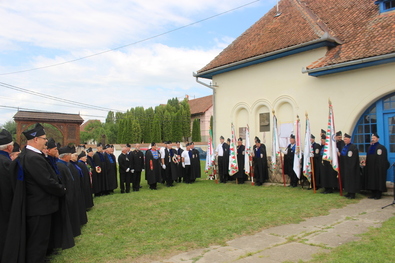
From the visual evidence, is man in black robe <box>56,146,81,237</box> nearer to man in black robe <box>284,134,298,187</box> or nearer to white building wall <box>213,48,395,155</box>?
man in black robe <box>284,134,298,187</box>

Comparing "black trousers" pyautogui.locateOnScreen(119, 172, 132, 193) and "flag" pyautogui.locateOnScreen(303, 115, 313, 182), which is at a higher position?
"flag" pyautogui.locateOnScreen(303, 115, 313, 182)

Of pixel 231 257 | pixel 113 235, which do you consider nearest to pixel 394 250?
pixel 231 257

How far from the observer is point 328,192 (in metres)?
10.8

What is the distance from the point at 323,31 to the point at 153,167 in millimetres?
8535

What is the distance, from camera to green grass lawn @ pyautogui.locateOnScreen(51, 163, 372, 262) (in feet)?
18.4

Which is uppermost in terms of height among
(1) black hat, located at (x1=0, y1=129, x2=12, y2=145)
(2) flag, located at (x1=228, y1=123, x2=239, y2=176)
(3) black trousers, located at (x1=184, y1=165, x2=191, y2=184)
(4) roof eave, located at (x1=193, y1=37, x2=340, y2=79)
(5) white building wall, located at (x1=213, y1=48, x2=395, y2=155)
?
(4) roof eave, located at (x1=193, y1=37, x2=340, y2=79)

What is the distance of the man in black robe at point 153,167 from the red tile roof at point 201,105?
36301 mm

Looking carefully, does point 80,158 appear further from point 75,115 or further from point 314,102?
point 75,115

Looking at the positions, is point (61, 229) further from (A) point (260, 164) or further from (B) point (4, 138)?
(A) point (260, 164)

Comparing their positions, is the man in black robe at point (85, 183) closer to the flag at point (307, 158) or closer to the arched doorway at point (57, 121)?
the flag at point (307, 158)

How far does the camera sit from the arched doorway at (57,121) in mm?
33438

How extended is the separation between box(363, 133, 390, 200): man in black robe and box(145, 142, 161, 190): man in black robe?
7673mm

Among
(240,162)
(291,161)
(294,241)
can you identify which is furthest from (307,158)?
(294,241)

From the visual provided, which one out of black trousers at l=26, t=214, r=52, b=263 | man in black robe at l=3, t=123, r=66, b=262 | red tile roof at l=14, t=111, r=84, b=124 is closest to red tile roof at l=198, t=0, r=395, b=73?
man in black robe at l=3, t=123, r=66, b=262
